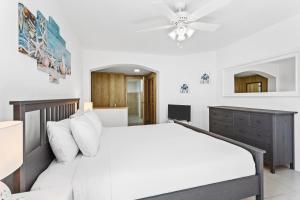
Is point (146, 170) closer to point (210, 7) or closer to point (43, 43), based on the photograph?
point (43, 43)

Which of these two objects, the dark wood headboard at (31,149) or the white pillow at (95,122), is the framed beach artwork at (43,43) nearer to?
the dark wood headboard at (31,149)

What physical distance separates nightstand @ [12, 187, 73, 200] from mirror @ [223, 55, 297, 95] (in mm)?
3441

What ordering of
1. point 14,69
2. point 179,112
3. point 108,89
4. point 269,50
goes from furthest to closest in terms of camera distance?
1. point 108,89
2. point 179,112
3. point 269,50
4. point 14,69

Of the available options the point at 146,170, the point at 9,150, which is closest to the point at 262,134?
the point at 146,170

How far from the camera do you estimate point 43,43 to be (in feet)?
5.41

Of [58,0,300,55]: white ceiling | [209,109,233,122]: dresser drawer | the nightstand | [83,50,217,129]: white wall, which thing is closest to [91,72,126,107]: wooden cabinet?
[83,50,217,129]: white wall

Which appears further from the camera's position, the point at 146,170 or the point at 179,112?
the point at 179,112

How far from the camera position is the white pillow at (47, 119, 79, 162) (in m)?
1.35

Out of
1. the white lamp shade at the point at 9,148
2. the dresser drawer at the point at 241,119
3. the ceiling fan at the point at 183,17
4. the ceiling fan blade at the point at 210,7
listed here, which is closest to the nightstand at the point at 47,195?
the white lamp shade at the point at 9,148

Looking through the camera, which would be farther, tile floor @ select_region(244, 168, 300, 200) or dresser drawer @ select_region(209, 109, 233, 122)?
dresser drawer @ select_region(209, 109, 233, 122)

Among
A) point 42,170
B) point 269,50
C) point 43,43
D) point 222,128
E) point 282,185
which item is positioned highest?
point 269,50

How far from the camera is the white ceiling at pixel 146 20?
7.31 ft

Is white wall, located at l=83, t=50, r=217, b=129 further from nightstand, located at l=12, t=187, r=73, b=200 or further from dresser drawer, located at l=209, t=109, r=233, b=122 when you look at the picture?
nightstand, located at l=12, t=187, r=73, b=200

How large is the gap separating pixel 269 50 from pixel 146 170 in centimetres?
323
